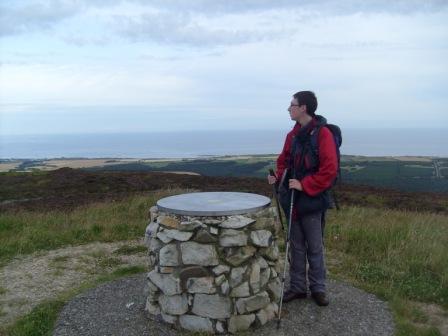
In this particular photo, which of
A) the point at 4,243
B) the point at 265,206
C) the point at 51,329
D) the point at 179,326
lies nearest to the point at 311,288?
the point at 265,206

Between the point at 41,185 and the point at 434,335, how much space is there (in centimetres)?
1639

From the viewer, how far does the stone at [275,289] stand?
5375 millimetres

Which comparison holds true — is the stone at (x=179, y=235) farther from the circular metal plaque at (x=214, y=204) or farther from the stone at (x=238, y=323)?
the stone at (x=238, y=323)

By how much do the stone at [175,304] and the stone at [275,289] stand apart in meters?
0.97

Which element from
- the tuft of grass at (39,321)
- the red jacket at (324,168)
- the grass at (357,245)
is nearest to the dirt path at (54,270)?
the grass at (357,245)

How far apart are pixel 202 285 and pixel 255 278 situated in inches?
22.9

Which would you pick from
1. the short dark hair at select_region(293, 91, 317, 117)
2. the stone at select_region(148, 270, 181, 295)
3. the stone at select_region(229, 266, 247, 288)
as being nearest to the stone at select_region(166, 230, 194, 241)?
the stone at select_region(148, 270, 181, 295)

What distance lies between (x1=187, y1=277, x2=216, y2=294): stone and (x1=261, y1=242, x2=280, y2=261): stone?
68cm

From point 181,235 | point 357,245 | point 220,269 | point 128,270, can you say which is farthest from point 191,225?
point 357,245

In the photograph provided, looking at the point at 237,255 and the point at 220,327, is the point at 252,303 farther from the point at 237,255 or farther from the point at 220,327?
the point at 237,255

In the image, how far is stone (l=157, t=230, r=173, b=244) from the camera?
5.12 metres

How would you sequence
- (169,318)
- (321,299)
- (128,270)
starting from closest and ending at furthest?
(169,318), (321,299), (128,270)

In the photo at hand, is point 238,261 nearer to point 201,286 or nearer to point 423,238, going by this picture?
point 201,286

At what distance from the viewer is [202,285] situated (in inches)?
195
